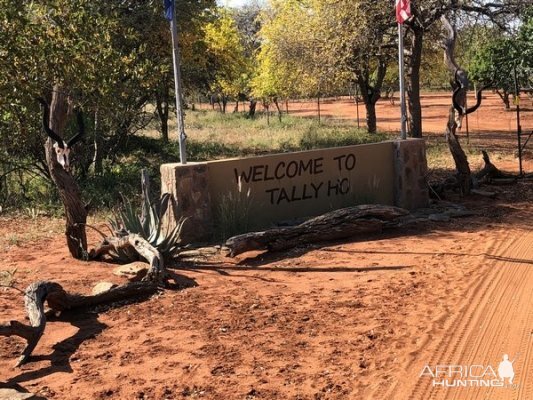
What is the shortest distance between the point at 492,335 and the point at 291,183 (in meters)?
5.24

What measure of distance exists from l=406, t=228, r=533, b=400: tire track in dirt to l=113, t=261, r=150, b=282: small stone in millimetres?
3537

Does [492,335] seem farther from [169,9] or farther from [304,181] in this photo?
[169,9]

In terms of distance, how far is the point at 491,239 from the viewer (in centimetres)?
866

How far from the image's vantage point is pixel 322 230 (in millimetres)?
8805

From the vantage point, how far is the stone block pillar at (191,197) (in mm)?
8617

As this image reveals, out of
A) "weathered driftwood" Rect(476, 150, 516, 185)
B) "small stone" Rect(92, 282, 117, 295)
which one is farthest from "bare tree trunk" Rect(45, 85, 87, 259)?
"weathered driftwood" Rect(476, 150, 516, 185)

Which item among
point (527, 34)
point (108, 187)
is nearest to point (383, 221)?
point (108, 187)

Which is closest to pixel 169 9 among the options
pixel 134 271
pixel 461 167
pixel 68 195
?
pixel 68 195

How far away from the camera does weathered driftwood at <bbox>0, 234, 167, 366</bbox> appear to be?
4988 mm

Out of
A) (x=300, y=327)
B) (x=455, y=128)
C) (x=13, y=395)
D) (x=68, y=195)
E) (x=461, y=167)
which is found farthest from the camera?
(x=455, y=128)

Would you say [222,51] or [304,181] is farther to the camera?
[222,51]

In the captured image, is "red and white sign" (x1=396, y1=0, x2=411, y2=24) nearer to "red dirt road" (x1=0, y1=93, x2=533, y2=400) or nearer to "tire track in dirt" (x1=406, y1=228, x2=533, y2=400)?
"red dirt road" (x1=0, y1=93, x2=533, y2=400)

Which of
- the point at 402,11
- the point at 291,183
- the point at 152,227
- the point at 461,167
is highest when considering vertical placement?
the point at 402,11

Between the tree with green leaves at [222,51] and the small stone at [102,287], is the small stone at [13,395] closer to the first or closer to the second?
the small stone at [102,287]
